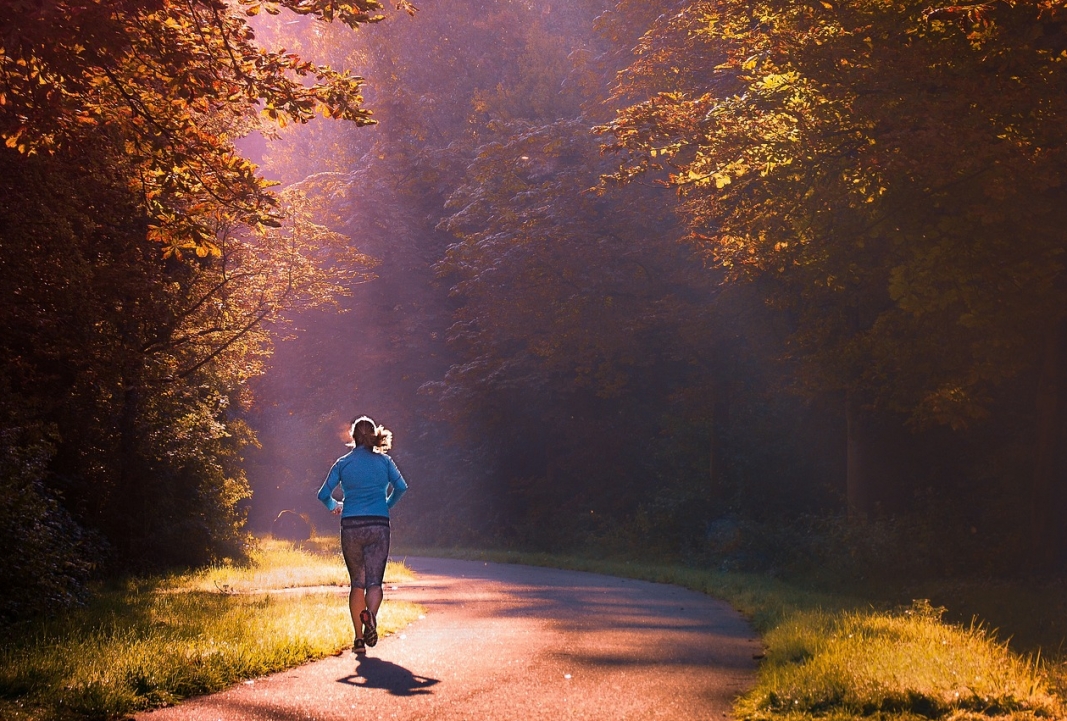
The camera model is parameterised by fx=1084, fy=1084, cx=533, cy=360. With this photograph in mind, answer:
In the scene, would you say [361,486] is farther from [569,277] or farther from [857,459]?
A: [569,277]

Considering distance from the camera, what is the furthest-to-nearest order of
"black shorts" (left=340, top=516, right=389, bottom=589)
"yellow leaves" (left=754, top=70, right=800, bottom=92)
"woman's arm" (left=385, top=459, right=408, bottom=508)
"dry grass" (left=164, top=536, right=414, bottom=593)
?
"dry grass" (left=164, top=536, right=414, bottom=593) < "yellow leaves" (left=754, top=70, right=800, bottom=92) < "woman's arm" (left=385, top=459, right=408, bottom=508) < "black shorts" (left=340, top=516, right=389, bottom=589)

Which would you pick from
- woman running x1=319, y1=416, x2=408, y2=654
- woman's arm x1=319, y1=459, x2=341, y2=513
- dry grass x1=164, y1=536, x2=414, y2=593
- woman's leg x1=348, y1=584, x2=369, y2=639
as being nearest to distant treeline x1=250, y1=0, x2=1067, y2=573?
woman running x1=319, y1=416, x2=408, y2=654

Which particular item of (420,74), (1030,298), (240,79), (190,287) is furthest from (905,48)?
(420,74)

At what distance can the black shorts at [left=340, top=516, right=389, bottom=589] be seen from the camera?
988cm

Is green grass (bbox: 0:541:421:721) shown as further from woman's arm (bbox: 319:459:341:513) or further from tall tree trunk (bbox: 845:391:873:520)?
tall tree trunk (bbox: 845:391:873:520)

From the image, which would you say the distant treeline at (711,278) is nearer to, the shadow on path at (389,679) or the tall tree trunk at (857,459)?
the tall tree trunk at (857,459)

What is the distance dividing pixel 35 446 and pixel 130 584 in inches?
191

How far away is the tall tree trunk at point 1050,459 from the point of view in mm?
17828

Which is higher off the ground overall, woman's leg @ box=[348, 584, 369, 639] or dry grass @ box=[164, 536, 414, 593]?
woman's leg @ box=[348, 584, 369, 639]

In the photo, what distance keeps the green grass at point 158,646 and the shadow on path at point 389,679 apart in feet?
2.21

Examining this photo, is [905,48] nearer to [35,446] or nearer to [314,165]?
[35,446]

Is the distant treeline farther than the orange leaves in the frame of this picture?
Yes

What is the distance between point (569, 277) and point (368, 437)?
19.2 metres

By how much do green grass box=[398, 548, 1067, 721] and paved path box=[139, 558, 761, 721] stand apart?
0.36 metres
